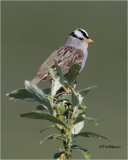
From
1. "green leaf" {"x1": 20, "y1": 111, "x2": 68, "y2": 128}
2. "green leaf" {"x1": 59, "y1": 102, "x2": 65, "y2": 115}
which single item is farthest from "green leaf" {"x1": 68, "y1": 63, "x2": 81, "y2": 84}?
"green leaf" {"x1": 20, "y1": 111, "x2": 68, "y2": 128}

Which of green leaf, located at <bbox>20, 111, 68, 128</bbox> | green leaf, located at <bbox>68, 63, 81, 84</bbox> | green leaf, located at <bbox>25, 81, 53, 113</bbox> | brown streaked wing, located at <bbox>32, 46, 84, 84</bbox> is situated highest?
brown streaked wing, located at <bbox>32, 46, 84, 84</bbox>

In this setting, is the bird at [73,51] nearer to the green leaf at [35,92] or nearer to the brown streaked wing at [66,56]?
the brown streaked wing at [66,56]

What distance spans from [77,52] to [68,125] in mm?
2730

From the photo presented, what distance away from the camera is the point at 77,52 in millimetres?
3623

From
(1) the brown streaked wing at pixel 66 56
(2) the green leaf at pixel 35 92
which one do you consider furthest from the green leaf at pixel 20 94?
(1) the brown streaked wing at pixel 66 56

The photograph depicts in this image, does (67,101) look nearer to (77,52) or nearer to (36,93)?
(36,93)

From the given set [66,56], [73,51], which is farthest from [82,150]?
[73,51]

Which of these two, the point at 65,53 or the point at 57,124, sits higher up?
the point at 65,53

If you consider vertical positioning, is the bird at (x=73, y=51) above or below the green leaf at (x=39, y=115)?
above

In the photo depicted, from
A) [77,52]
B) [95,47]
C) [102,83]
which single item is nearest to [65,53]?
[77,52]

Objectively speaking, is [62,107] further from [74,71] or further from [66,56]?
[66,56]

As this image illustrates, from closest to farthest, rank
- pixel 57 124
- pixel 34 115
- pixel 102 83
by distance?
→ pixel 34 115, pixel 57 124, pixel 102 83

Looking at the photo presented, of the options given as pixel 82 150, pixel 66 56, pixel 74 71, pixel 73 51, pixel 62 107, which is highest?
pixel 73 51

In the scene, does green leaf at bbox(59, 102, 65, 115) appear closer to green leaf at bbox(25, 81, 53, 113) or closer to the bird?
green leaf at bbox(25, 81, 53, 113)
